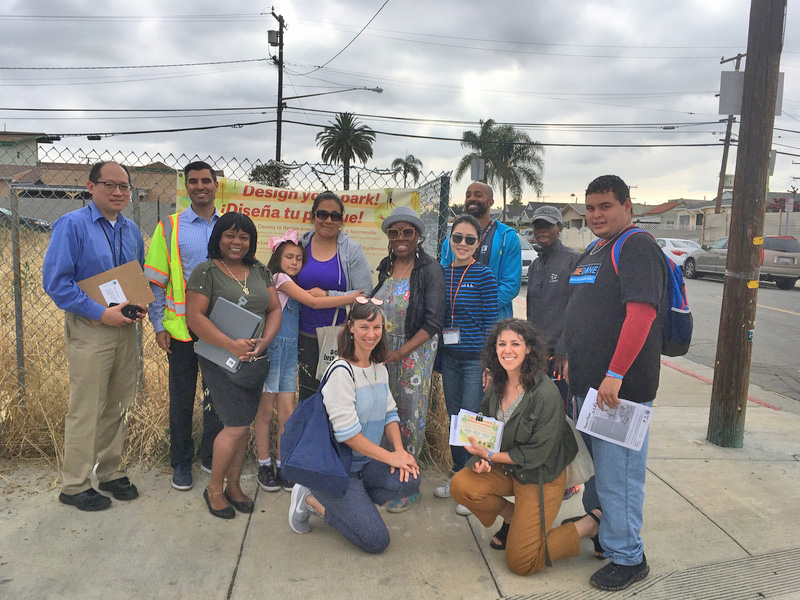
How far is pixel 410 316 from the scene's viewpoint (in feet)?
11.1

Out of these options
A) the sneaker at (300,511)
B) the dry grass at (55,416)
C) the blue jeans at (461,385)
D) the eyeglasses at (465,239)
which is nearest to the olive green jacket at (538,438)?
the blue jeans at (461,385)

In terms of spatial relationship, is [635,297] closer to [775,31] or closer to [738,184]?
[738,184]

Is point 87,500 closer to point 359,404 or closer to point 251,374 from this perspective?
point 251,374

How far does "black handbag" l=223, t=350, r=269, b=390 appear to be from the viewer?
314 cm

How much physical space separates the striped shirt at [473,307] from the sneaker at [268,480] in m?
1.44

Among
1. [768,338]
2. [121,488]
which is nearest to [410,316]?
[121,488]

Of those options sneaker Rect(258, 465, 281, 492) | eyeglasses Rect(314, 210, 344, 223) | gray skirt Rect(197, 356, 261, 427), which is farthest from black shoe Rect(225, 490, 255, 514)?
eyeglasses Rect(314, 210, 344, 223)

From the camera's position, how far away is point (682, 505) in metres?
3.59

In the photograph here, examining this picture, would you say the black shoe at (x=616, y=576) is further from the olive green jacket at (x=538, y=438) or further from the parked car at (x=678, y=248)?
the parked car at (x=678, y=248)

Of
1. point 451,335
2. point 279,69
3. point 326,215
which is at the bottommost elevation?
point 451,335

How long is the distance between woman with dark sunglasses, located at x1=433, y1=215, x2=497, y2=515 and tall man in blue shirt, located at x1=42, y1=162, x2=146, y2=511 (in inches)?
73.8

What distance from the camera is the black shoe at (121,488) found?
11.3 feet

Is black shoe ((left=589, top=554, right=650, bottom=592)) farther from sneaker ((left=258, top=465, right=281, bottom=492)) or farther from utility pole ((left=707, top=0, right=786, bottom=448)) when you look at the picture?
utility pole ((left=707, top=0, right=786, bottom=448))

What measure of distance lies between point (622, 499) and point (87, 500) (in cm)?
298
